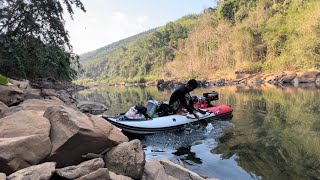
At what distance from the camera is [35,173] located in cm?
366

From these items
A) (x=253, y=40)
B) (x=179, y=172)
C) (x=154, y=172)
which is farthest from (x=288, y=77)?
(x=154, y=172)

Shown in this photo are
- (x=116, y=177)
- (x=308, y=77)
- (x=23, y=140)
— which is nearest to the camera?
(x=23, y=140)

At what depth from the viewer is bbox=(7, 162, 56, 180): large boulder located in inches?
141

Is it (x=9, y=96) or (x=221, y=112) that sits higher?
(x=9, y=96)

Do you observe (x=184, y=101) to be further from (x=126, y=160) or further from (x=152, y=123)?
(x=126, y=160)

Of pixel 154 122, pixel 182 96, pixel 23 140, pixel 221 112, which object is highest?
pixel 23 140

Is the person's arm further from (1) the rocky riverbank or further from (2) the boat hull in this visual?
(1) the rocky riverbank

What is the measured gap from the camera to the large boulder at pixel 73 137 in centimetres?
454

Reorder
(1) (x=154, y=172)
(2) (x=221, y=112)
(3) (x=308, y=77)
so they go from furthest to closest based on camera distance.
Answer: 1. (3) (x=308, y=77)
2. (2) (x=221, y=112)
3. (1) (x=154, y=172)

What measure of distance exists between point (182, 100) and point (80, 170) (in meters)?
5.95

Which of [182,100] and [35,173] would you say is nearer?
[35,173]

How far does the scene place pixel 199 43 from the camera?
63562 millimetres

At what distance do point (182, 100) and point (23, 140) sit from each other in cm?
608

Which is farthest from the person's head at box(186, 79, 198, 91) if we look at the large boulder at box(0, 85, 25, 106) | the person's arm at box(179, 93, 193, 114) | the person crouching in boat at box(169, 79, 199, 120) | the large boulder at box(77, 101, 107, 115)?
the large boulder at box(77, 101, 107, 115)
